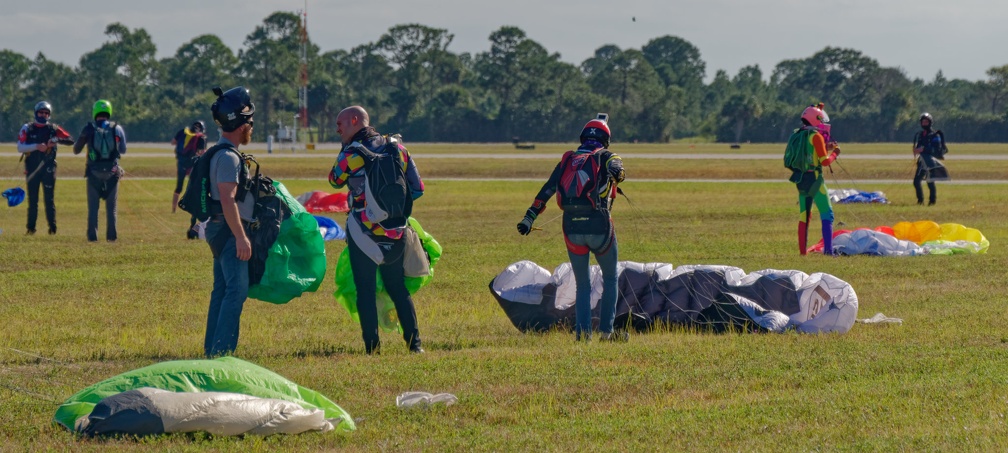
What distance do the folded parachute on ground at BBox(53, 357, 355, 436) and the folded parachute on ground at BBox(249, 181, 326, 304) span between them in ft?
7.09

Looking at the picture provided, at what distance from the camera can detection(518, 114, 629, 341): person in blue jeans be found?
31.5 feet

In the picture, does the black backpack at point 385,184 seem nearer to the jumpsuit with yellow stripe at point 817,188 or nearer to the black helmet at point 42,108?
the jumpsuit with yellow stripe at point 817,188

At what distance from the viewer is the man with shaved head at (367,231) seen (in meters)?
9.05

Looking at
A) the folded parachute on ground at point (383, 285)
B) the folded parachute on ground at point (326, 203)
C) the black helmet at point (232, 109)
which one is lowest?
the folded parachute on ground at point (326, 203)

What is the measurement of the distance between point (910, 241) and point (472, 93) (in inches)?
4562

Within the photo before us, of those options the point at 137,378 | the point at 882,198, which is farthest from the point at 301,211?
the point at 882,198

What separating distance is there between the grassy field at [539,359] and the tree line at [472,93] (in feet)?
267

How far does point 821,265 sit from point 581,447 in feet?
32.0

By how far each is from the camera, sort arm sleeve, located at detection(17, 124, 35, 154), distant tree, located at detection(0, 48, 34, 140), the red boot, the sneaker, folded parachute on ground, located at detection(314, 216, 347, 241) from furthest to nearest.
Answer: distant tree, located at detection(0, 48, 34, 140)
folded parachute on ground, located at detection(314, 216, 347, 241)
arm sleeve, located at detection(17, 124, 35, 154)
the red boot
the sneaker

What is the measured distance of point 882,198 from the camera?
2795cm

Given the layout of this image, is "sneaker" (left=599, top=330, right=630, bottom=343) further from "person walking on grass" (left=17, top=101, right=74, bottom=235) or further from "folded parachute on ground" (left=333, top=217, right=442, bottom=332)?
"person walking on grass" (left=17, top=101, right=74, bottom=235)

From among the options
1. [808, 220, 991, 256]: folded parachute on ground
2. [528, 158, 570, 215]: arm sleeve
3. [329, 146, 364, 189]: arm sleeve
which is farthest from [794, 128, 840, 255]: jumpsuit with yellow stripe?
[329, 146, 364, 189]: arm sleeve

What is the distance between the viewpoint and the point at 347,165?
902cm

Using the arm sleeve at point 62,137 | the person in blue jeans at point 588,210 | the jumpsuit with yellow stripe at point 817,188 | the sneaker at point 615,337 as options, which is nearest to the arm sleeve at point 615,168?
the person in blue jeans at point 588,210
